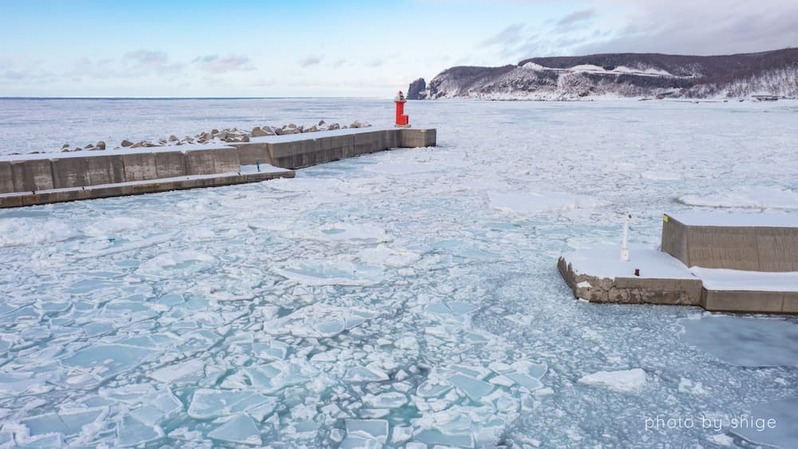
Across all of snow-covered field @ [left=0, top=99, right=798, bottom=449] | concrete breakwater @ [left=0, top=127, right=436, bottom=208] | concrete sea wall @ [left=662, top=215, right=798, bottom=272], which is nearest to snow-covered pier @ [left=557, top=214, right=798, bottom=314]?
concrete sea wall @ [left=662, top=215, right=798, bottom=272]

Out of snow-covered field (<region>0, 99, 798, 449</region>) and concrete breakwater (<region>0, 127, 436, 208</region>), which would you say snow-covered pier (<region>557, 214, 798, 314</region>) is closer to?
snow-covered field (<region>0, 99, 798, 449</region>)

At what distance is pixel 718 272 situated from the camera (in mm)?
6016

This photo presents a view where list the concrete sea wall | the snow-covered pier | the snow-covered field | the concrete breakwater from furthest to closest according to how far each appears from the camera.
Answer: the concrete breakwater < the concrete sea wall < the snow-covered pier < the snow-covered field

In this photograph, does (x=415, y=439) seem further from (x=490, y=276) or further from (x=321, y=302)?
(x=490, y=276)

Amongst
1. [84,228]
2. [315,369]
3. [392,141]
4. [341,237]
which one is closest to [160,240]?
[84,228]

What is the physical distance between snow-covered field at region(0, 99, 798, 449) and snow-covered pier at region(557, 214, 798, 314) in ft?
0.62

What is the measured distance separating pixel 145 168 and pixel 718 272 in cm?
1140

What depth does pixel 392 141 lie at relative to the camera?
22750 mm

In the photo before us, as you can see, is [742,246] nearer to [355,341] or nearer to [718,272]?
[718,272]

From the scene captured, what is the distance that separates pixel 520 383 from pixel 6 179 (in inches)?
433

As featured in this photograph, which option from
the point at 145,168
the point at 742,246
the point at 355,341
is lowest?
the point at 355,341

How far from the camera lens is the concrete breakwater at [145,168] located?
36.7ft

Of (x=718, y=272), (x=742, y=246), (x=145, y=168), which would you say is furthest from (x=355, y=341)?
(x=145, y=168)

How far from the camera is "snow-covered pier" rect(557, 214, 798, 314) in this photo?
5.75m
